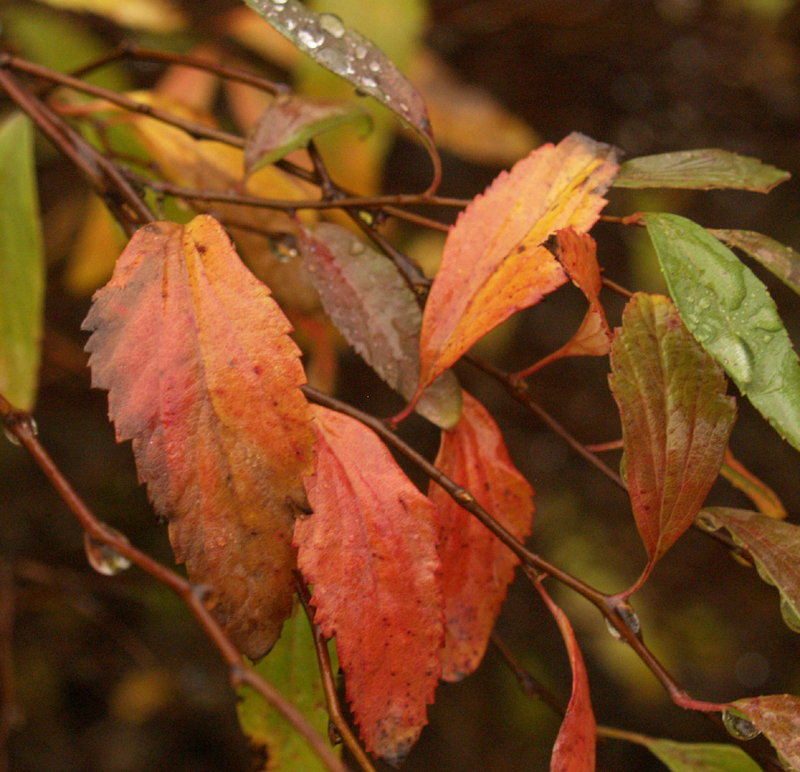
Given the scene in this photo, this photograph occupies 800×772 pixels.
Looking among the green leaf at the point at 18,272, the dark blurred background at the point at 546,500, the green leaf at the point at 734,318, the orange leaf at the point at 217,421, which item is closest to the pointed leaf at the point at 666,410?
the green leaf at the point at 734,318

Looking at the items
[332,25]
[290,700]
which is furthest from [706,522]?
[332,25]

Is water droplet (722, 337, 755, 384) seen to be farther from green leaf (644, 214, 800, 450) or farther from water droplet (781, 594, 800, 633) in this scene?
water droplet (781, 594, 800, 633)

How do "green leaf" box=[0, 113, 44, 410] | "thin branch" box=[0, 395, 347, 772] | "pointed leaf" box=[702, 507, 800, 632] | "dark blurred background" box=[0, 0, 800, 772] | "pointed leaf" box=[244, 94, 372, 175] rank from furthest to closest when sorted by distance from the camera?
"dark blurred background" box=[0, 0, 800, 772], "green leaf" box=[0, 113, 44, 410], "pointed leaf" box=[244, 94, 372, 175], "pointed leaf" box=[702, 507, 800, 632], "thin branch" box=[0, 395, 347, 772]

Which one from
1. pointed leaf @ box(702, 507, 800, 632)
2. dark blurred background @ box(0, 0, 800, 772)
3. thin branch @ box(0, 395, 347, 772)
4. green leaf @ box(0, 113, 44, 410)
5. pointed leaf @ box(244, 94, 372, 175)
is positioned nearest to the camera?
thin branch @ box(0, 395, 347, 772)

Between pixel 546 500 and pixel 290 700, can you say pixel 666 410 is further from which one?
pixel 546 500

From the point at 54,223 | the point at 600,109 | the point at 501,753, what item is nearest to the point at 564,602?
the point at 501,753

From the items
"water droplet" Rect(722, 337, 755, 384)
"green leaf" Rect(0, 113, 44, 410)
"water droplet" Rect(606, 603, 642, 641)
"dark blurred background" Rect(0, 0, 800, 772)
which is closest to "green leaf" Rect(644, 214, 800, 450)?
"water droplet" Rect(722, 337, 755, 384)

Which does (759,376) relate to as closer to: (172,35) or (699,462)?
(699,462)
